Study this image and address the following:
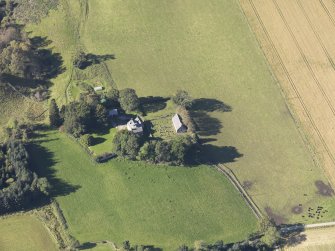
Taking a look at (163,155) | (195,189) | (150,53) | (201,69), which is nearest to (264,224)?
(195,189)

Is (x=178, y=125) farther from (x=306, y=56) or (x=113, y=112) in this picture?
(x=306, y=56)

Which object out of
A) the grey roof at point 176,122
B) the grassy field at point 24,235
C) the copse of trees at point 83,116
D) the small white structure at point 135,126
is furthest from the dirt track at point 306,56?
the grassy field at point 24,235

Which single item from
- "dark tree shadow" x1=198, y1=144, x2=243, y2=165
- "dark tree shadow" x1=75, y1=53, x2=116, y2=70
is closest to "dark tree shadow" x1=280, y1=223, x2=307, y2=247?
"dark tree shadow" x1=198, y1=144, x2=243, y2=165

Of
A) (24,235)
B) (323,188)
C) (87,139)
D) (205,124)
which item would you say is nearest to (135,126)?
(87,139)

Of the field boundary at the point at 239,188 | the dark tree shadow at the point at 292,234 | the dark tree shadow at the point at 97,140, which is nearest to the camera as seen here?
the dark tree shadow at the point at 292,234

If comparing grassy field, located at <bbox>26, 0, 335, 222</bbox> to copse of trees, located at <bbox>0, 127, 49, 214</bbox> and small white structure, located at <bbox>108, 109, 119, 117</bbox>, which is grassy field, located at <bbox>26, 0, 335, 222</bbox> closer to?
small white structure, located at <bbox>108, 109, 119, 117</bbox>

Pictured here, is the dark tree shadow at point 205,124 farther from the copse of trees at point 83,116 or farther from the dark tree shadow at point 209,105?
the copse of trees at point 83,116

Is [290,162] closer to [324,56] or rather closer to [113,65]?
[324,56]
